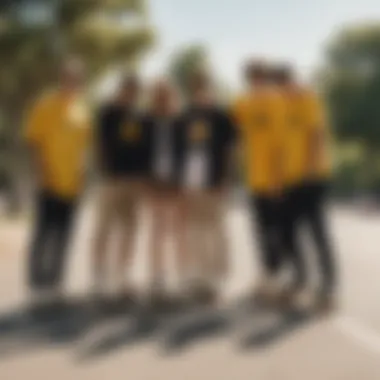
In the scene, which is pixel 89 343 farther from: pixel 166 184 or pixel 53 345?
pixel 166 184

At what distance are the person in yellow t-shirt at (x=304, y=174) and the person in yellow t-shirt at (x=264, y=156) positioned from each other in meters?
0.06

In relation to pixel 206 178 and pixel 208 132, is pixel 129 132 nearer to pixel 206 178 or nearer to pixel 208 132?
pixel 208 132

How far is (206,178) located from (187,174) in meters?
0.13

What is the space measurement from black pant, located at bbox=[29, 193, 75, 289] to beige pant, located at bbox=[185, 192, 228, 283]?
31.7 inches

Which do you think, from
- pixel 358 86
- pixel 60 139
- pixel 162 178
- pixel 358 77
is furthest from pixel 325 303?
pixel 358 77

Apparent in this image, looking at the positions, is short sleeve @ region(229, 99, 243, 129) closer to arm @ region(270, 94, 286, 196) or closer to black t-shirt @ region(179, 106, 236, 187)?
black t-shirt @ region(179, 106, 236, 187)

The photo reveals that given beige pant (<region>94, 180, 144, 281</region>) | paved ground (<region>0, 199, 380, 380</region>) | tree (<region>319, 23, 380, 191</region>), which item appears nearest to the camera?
paved ground (<region>0, 199, 380, 380</region>)

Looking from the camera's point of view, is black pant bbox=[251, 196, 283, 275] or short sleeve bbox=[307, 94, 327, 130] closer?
short sleeve bbox=[307, 94, 327, 130]

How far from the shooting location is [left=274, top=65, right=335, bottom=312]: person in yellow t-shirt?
5918 millimetres

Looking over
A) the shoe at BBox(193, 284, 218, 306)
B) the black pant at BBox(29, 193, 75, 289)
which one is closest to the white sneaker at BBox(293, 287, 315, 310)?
the shoe at BBox(193, 284, 218, 306)

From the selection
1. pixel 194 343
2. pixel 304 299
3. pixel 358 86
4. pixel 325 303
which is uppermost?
pixel 358 86

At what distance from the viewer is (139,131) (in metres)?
5.84

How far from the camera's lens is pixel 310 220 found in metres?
6.12

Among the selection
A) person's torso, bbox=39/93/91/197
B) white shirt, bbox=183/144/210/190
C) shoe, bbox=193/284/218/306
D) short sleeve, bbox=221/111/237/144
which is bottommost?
shoe, bbox=193/284/218/306
